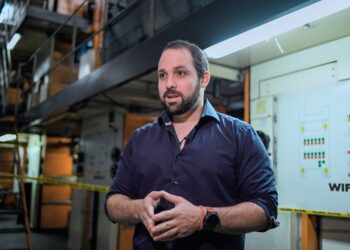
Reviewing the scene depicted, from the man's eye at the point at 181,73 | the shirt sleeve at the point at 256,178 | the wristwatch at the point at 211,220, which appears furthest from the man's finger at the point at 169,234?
the man's eye at the point at 181,73

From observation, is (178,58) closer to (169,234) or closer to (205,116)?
(205,116)

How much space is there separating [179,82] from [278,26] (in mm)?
1122

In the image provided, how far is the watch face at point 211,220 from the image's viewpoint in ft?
4.15

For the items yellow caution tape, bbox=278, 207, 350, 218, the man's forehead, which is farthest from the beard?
yellow caution tape, bbox=278, 207, 350, 218

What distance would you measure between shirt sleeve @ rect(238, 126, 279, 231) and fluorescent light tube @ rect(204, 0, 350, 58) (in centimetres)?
98

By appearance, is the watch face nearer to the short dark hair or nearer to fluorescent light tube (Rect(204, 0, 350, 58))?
the short dark hair

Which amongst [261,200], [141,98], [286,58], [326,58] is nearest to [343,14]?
[326,58]

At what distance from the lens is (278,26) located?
2299 millimetres

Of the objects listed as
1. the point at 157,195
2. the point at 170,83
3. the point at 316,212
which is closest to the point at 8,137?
the point at 316,212

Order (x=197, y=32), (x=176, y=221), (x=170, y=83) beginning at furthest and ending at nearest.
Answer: (x=197, y=32)
(x=170, y=83)
(x=176, y=221)

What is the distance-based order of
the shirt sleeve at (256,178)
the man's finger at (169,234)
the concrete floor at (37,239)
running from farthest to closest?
the concrete floor at (37,239), the shirt sleeve at (256,178), the man's finger at (169,234)

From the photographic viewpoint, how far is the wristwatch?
1.26 m

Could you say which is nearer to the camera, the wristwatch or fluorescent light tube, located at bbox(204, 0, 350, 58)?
the wristwatch

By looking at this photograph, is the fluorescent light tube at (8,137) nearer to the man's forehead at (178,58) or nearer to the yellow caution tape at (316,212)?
the yellow caution tape at (316,212)
